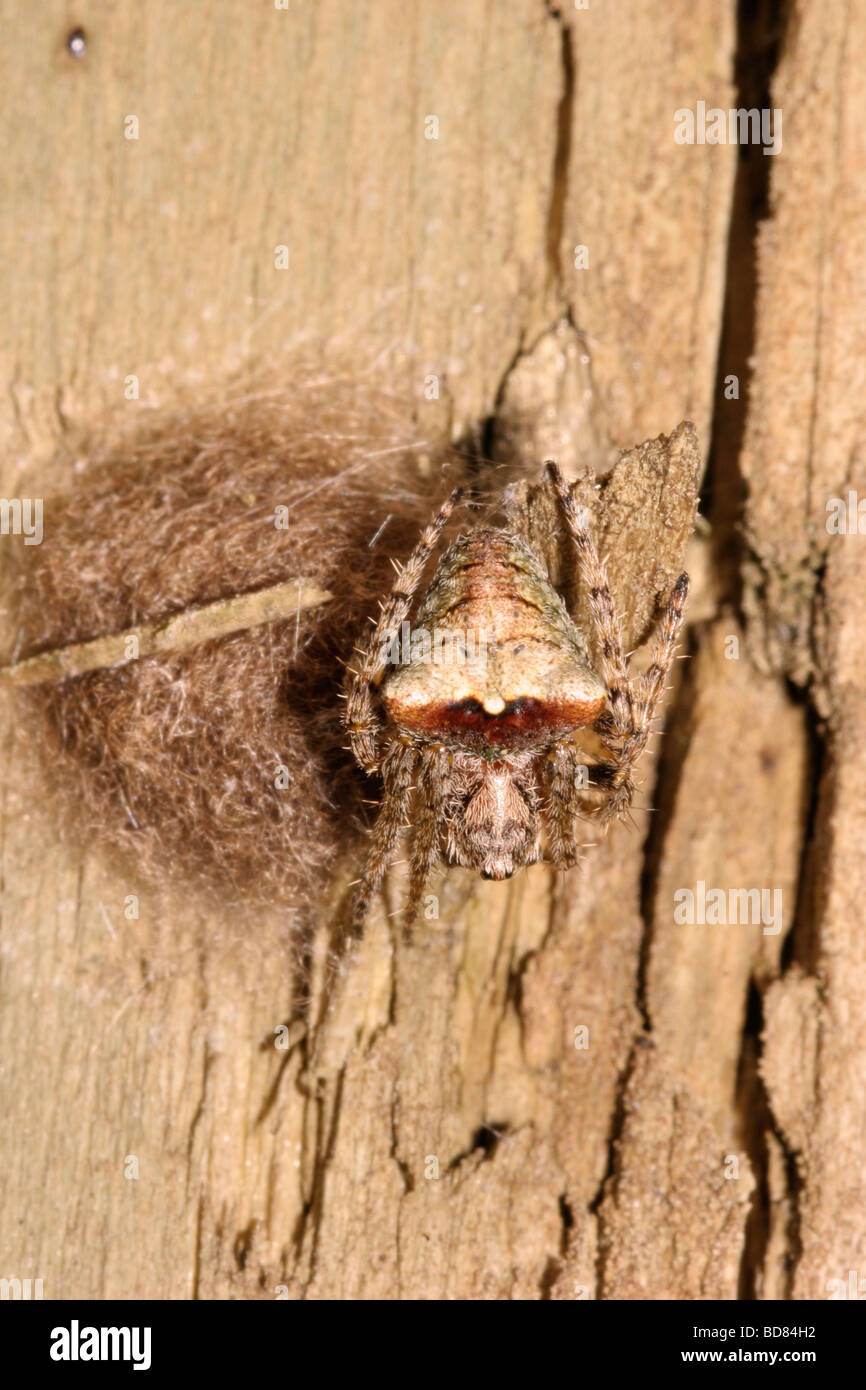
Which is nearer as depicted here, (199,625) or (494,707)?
(494,707)

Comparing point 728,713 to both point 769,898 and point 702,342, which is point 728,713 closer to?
point 769,898

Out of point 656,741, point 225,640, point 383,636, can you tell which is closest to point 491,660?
point 383,636

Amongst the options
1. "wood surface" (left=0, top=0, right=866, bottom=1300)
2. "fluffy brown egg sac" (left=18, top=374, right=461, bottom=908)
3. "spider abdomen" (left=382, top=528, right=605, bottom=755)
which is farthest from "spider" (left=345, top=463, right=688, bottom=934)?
"wood surface" (left=0, top=0, right=866, bottom=1300)

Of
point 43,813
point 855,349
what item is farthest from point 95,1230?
point 855,349

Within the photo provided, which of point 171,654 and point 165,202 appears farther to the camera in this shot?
point 165,202

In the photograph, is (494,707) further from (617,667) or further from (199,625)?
(199,625)

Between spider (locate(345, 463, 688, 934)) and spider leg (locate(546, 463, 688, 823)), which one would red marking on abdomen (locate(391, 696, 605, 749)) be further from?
spider leg (locate(546, 463, 688, 823))
